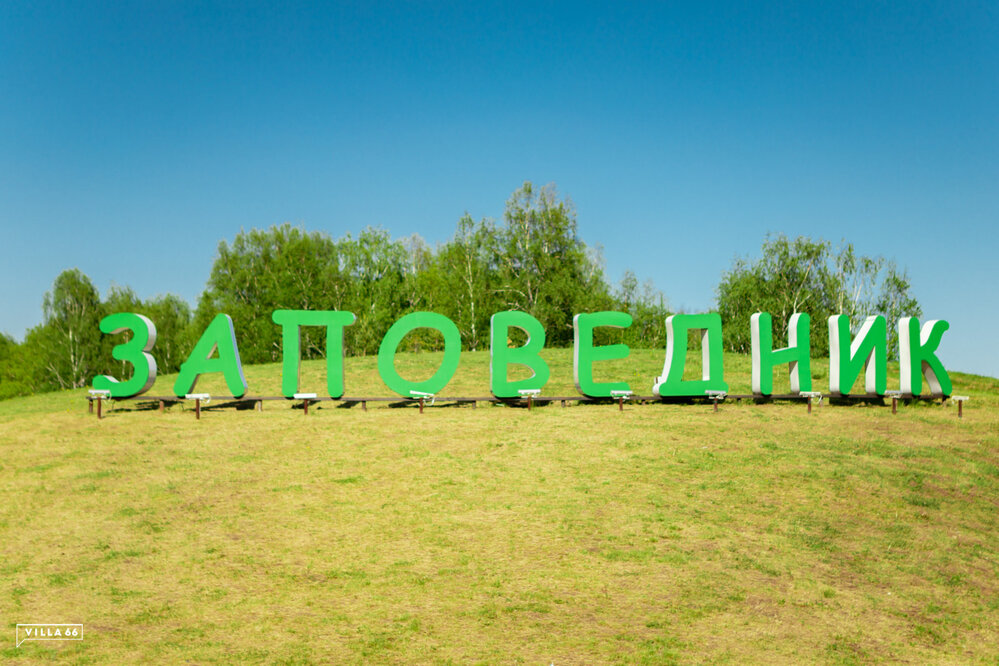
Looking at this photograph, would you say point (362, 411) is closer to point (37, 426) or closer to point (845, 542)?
point (37, 426)

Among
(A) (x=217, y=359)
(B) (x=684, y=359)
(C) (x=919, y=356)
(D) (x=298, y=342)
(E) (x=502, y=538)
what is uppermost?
(D) (x=298, y=342)

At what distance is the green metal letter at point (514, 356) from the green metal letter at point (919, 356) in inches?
555

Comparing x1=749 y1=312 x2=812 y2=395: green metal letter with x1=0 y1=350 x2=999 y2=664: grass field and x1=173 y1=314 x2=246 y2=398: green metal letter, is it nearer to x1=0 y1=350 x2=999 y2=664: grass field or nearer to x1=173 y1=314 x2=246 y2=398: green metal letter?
x1=0 y1=350 x2=999 y2=664: grass field

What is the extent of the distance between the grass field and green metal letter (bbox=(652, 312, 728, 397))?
1.62 meters

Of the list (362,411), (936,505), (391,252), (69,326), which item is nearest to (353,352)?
(391,252)

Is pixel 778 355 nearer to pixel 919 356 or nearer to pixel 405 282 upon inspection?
pixel 919 356

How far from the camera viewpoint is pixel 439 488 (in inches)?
763

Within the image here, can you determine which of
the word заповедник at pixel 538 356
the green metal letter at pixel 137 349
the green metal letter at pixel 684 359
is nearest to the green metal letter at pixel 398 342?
the word заповедник at pixel 538 356

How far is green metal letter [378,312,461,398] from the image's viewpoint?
27172mm

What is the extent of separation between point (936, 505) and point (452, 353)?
622 inches

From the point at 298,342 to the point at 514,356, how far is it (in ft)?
25.6

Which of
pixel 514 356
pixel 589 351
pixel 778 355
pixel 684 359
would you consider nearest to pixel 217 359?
pixel 514 356

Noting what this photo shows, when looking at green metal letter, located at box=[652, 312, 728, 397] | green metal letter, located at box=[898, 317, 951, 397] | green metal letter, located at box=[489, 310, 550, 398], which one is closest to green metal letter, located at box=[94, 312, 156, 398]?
green metal letter, located at box=[489, 310, 550, 398]

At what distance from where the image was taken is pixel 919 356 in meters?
29.3
